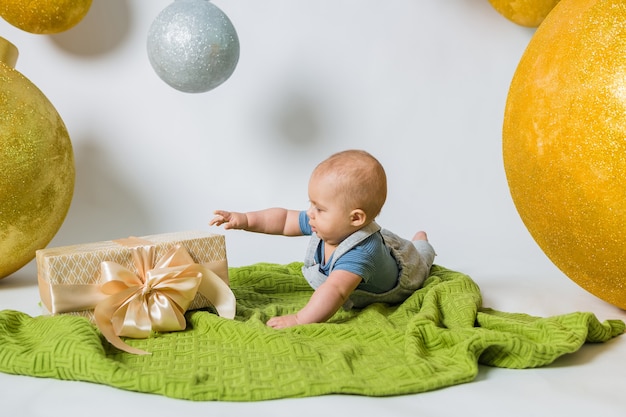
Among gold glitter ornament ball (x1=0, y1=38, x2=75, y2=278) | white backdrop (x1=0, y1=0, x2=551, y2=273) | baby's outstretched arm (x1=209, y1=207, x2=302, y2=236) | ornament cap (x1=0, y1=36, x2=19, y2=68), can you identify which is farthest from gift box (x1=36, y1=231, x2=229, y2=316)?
white backdrop (x1=0, y1=0, x2=551, y2=273)

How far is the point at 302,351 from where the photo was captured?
1.33 m

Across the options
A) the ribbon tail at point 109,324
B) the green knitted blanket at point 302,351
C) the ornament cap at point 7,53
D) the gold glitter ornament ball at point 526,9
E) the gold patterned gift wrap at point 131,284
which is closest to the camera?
the green knitted blanket at point 302,351

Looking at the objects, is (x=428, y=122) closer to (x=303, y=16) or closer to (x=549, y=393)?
(x=303, y=16)

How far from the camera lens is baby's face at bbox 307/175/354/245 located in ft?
5.25

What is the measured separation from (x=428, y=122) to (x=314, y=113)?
0.35 metres

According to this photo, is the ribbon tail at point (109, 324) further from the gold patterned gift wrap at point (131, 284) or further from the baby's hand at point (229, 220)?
the baby's hand at point (229, 220)

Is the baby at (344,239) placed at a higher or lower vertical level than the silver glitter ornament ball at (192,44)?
lower

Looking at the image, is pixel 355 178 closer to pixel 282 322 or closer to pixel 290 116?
pixel 282 322

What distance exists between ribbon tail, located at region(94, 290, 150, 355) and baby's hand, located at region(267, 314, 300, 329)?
25 centimetres

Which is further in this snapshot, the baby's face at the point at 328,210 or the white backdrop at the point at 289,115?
the white backdrop at the point at 289,115

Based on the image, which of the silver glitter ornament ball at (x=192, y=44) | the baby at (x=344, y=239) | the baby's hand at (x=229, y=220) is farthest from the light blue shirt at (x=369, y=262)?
the silver glitter ornament ball at (x=192, y=44)

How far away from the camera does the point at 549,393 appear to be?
1218 millimetres

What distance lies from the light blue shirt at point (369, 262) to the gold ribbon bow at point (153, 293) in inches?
9.1

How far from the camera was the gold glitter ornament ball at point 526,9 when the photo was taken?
2209 millimetres
